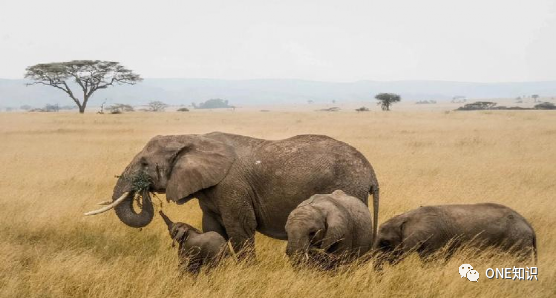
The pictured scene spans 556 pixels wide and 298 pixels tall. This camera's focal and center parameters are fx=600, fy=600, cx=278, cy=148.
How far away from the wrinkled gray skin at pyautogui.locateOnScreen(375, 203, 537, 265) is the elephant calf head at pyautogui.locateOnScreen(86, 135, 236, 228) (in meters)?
2.40

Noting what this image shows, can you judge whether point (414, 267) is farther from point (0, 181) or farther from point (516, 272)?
point (0, 181)

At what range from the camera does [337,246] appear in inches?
261

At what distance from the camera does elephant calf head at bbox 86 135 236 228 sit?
7.85 m

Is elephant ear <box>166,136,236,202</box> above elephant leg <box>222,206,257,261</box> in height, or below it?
above

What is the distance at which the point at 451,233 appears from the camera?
7.98m

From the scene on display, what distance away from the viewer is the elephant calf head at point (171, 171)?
25.7 ft

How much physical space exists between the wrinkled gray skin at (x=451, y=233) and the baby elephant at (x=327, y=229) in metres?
0.94

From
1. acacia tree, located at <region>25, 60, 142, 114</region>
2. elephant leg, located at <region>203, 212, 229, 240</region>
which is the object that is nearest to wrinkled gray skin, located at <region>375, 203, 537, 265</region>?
elephant leg, located at <region>203, 212, 229, 240</region>

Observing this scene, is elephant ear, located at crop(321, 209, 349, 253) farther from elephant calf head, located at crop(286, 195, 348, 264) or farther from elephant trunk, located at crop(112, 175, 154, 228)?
elephant trunk, located at crop(112, 175, 154, 228)

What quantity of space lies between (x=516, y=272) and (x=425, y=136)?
21.9 m

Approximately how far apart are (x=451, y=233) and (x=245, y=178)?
2.84 metres

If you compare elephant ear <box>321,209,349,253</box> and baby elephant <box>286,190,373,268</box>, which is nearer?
baby elephant <box>286,190,373,268</box>

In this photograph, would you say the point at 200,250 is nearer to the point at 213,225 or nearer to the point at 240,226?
the point at 240,226

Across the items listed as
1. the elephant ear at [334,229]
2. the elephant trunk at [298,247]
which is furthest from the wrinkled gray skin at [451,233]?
the elephant trunk at [298,247]
